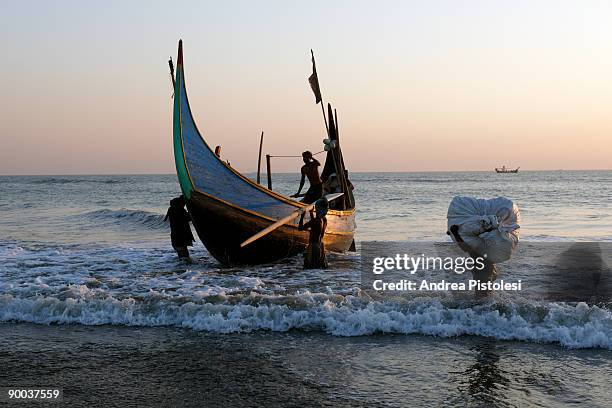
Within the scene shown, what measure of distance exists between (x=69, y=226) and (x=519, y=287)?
673 inches

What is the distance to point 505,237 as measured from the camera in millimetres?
5609

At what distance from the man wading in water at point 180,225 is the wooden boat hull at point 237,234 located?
28.7 inches

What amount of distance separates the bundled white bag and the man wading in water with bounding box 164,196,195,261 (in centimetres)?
604

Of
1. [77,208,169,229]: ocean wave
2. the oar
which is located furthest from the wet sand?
[77,208,169,229]: ocean wave

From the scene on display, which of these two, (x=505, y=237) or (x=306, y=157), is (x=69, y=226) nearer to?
(x=306, y=157)

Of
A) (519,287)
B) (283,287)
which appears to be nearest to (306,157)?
(283,287)

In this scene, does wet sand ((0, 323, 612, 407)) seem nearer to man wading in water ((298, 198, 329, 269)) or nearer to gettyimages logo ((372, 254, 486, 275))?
man wading in water ((298, 198, 329, 269))

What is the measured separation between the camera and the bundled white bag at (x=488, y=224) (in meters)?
5.60

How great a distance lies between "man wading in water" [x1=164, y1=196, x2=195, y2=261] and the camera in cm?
1075

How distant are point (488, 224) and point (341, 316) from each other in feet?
6.12

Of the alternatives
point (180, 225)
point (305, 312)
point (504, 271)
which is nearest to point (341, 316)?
point (305, 312)

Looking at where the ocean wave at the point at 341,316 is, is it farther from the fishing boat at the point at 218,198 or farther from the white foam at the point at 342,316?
the fishing boat at the point at 218,198

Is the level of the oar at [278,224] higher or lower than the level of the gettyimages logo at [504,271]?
higher

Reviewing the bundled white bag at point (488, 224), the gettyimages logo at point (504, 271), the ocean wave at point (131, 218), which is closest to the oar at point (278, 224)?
the gettyimages logo at point (504, 271)
